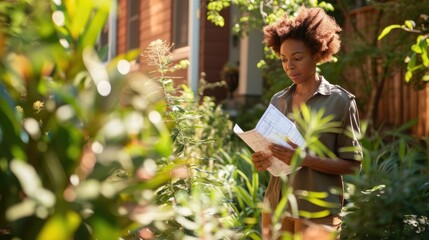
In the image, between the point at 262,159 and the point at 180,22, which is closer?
the point at 262,159

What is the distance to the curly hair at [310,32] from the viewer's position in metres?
3.52

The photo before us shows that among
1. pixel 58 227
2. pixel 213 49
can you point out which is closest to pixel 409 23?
pixel 58 227

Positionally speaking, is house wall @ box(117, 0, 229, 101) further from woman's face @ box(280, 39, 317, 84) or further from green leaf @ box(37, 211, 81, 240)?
green leaf @ box(37, 211, 81, 240)

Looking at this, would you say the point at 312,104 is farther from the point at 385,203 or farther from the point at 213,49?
the point at 213,49

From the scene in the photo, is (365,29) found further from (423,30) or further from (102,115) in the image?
(102,115)

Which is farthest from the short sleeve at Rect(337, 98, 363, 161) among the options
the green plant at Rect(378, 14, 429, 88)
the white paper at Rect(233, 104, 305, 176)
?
the green plant at Rect(378, 14, 429, 88)

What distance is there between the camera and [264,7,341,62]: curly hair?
3.52 meters

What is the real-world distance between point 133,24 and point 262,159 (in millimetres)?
13356

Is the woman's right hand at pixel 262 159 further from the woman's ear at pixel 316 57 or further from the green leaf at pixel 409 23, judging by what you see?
the green leaf at pixel 409 23

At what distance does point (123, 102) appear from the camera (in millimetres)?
1507

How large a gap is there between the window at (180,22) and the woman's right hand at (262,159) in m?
9.86

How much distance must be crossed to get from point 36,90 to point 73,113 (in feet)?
0.39

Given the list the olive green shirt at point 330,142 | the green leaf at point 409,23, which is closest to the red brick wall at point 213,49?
the green leaf at point 409,23

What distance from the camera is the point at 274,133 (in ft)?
10.7
